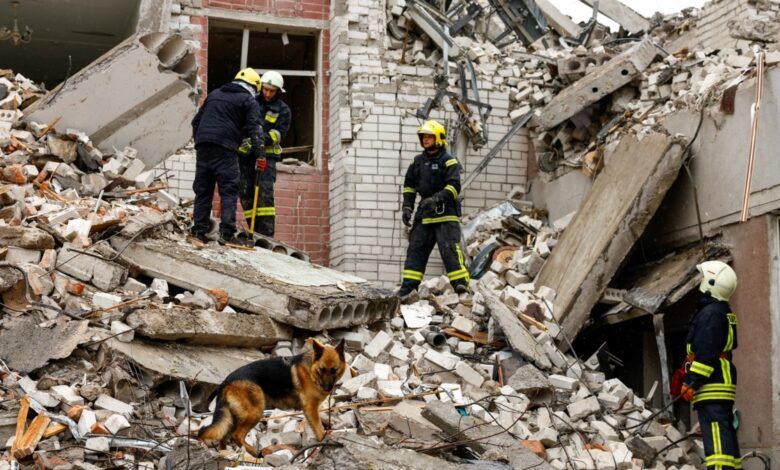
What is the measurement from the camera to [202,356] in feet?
25.6

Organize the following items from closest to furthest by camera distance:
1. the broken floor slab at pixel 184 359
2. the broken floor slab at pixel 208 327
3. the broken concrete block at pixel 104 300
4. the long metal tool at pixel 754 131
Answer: the broken floor slab at pixel 184 359, the broken floor slab at pixel 208 327, the broken concrete block at pixel 104 300, the long metal tool at pixel 754 131

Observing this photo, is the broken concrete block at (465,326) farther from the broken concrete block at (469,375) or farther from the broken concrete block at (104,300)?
the broken concrete block at (104,300)

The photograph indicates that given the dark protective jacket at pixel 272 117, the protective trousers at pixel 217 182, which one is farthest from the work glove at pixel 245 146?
the dark protective jacket at pixel 272 117

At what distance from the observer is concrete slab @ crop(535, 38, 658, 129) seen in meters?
11.6

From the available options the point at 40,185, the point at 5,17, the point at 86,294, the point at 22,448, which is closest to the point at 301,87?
the point at 5,17

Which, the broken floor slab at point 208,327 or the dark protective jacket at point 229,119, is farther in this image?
the dark protective jacket at point 229,119

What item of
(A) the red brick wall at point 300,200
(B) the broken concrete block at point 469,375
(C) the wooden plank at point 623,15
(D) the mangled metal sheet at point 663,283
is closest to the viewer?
(B) the broken concrete block at point 469,375

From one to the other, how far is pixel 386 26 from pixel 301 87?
8.13ft

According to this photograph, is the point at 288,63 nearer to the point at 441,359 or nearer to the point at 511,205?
the point at 511,205

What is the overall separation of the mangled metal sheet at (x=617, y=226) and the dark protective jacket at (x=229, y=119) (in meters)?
3.21

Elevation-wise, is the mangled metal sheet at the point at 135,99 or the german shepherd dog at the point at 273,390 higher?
the mangled metal sheet at the point at 135,99

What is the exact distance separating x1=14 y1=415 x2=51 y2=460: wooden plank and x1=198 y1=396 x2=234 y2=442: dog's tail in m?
0.99

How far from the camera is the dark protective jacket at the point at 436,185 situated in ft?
34.1

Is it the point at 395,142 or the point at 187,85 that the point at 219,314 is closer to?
the point at 187,85
